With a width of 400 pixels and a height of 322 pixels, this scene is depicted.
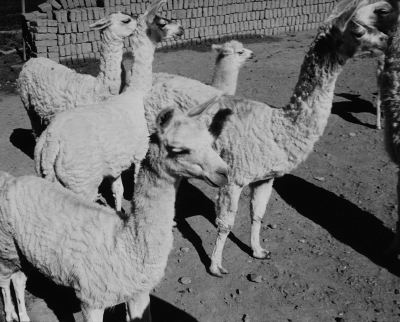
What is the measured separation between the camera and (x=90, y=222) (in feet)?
10.6

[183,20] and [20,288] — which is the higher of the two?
[183,20]

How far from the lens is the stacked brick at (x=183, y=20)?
1009cm

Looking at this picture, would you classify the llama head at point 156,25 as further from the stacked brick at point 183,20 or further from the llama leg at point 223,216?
the stacked brick at point 183,20

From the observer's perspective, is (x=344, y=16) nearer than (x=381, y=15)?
Yes

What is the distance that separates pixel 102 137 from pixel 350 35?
7.72 ft

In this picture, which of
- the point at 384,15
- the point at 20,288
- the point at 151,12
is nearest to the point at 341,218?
the point at 384,15

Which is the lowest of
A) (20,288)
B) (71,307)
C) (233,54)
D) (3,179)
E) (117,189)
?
(71,307)

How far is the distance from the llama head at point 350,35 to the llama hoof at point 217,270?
2266 mm

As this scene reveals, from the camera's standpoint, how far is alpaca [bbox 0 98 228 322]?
275 cm

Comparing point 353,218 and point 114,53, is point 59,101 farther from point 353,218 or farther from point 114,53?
point 353,218

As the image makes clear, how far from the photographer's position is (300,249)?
493 centimetres

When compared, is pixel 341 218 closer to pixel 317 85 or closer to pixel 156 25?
pixel 317 85

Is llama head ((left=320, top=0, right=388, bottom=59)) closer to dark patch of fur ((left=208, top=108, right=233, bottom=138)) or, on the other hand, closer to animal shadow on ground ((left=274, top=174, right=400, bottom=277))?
dark patch of fur ((left=208, top=108, right=233, bottom=138))

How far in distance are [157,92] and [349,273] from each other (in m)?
2.77
